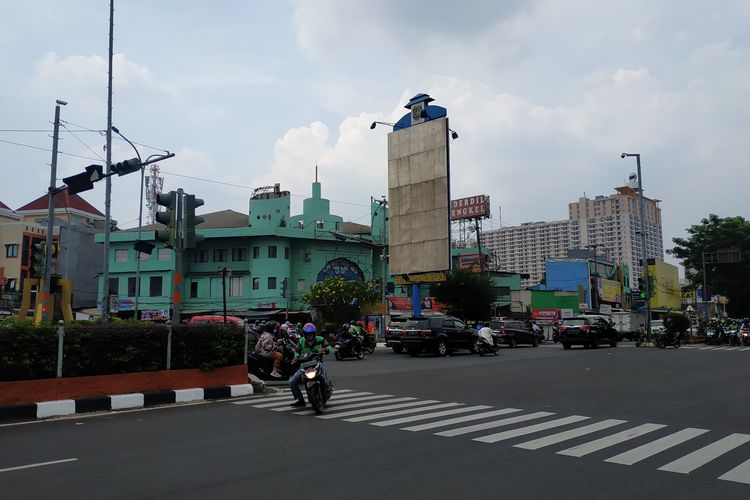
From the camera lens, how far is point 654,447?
7.23m

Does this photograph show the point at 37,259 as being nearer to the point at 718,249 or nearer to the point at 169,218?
the point at 169,218

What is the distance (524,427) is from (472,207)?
171 ft

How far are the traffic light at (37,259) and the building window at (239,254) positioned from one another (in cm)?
3274

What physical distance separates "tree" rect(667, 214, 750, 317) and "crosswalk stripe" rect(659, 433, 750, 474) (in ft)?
175

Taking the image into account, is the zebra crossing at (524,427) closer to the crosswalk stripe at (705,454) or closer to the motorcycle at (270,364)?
the crosswalk stripe at (705,454)

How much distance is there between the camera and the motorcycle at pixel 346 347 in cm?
2477

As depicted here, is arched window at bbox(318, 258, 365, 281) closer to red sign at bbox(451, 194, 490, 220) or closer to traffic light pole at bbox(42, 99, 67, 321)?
red sign at bbox(451, 194, 490, 220)

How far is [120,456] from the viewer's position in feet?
22.0

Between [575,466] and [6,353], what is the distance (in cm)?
861

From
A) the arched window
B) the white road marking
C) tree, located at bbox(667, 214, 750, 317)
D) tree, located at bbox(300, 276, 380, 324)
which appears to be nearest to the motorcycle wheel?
the white road marking

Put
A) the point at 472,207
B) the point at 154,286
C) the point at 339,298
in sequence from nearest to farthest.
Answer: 1. the point at 339,298
2. the point at 154,286
3. the point at 472,207

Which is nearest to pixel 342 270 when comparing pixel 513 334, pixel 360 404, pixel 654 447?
pixel 513 334

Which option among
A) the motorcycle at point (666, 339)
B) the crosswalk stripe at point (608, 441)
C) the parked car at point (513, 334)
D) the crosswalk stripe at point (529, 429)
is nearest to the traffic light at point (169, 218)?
the crosswalk stripe at point (529, 429)

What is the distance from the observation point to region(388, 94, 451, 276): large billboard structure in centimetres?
3478
